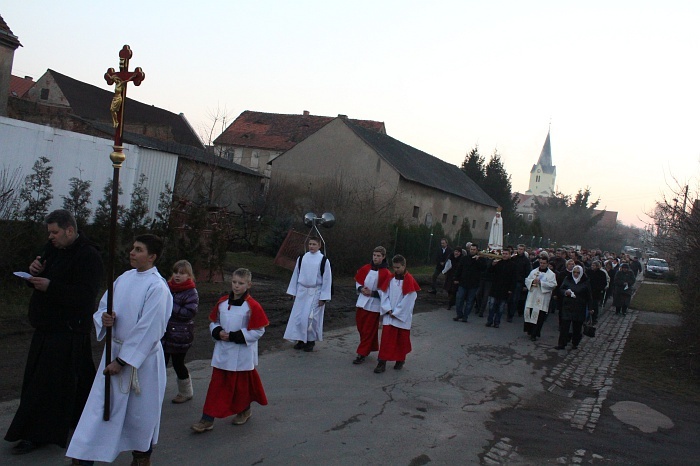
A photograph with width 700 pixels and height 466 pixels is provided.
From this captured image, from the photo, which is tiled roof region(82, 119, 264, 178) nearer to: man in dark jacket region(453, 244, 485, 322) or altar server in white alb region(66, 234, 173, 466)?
man in dark jacket region(453, 244, 485, 322)

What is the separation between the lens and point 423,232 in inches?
1188

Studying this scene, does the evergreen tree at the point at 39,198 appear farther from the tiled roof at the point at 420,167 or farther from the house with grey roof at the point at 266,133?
the house with grey roof at the point at 266,133

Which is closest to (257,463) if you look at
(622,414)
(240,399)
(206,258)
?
(240,399)

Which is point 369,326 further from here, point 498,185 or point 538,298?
point 498,185

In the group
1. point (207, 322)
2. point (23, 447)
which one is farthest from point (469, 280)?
point (23, 447)

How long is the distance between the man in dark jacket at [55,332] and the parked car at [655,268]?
144ft

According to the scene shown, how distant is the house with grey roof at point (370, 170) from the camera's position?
32.9 meters

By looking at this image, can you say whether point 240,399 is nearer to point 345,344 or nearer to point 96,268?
point 96,268

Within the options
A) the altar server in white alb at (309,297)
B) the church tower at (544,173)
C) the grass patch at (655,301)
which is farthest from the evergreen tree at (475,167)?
the church tower at (544,173)

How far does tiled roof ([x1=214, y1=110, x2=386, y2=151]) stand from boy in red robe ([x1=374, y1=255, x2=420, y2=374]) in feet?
154

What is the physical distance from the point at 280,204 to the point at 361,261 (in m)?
6.28

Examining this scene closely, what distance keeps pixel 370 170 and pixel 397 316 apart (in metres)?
24.2

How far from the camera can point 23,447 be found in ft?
16.8

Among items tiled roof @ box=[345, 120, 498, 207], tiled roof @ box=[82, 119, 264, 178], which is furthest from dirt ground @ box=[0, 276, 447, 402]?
tiled roof @ box=[345, 120, 498, 207]
